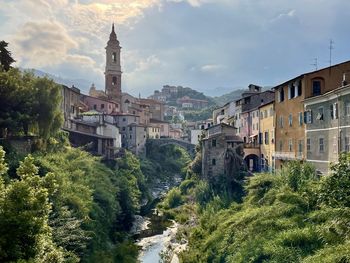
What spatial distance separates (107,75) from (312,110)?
61.4 m

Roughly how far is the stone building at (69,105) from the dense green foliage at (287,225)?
2736 centimetres

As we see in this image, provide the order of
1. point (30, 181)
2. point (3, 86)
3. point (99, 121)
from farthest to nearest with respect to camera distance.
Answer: point (99, 121), point (3, 86), point (30, 181)

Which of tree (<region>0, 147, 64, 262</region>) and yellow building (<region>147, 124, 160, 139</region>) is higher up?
yellow building (<region>147, 124, 160, 139</region>)

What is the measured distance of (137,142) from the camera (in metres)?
74.1

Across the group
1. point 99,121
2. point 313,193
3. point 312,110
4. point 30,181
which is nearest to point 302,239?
point 313,193

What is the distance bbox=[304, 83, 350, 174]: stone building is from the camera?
26.1 m

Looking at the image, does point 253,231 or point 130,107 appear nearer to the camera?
point 253,231

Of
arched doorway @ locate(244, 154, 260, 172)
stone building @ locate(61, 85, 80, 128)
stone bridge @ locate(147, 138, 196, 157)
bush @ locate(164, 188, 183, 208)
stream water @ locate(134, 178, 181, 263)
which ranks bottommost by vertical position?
stream water @ locate(134, 178, 181, 263)

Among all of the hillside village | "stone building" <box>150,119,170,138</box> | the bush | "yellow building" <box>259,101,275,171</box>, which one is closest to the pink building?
the hillside village

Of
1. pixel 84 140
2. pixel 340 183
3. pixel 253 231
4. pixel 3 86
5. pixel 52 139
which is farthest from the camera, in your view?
pixel 84 140

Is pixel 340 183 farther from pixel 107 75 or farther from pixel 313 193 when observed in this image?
pixel 107 75

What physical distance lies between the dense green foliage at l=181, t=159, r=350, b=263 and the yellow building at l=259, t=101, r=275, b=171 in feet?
30.2

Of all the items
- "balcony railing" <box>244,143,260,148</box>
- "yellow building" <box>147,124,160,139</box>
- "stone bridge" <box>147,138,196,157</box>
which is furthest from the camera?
"yellow building" <box>147,124,160,139</box>

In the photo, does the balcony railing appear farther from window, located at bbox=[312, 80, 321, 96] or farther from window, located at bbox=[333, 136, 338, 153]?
window, located at bbox=[333, 136, 338, 153]
